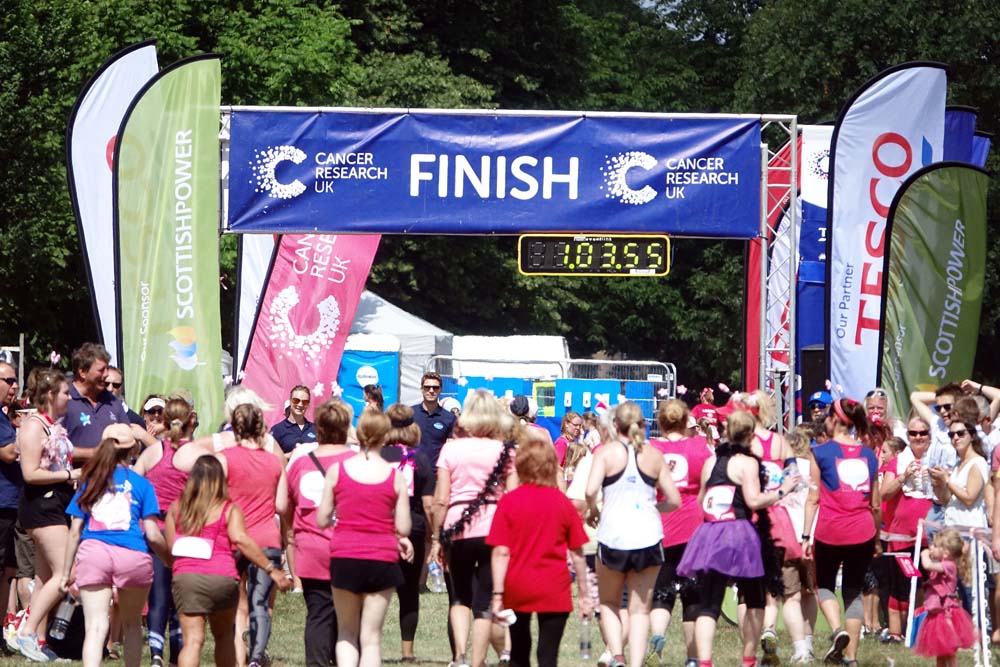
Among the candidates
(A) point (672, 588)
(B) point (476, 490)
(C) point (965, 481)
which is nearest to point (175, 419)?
(B) point (476, 490)

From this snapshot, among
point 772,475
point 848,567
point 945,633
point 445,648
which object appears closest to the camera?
point 945,633

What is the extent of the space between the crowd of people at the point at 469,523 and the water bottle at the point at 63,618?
3 centimetres

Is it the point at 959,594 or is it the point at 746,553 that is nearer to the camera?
the point at 746,553

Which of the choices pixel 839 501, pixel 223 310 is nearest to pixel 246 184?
pixel 839 501

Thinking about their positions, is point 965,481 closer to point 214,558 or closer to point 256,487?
point 256,487

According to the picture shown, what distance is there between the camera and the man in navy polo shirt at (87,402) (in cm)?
1019

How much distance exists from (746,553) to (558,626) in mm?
1700

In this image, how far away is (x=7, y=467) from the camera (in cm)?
1026

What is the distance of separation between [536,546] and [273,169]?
925cm

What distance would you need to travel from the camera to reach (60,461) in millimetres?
9867

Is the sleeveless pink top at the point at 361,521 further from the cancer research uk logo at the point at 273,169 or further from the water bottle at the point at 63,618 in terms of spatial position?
the cancer research uk logo at the point at 273,169

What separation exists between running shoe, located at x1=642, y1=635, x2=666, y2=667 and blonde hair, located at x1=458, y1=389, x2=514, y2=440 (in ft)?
5.65

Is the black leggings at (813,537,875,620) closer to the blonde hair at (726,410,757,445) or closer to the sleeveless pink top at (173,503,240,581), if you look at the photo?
the blonde hair at (726,410,757,445)

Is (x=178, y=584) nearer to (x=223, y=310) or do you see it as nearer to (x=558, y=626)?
(x=558, y=626)
